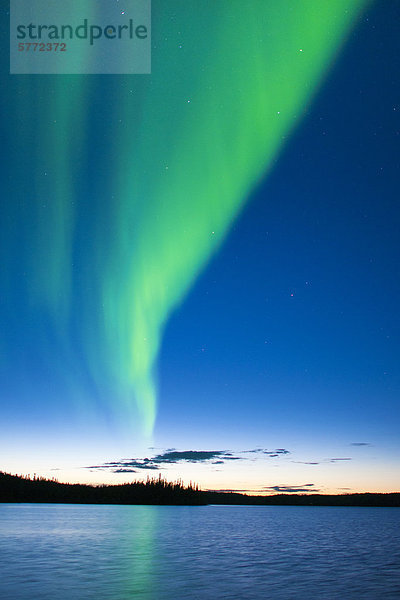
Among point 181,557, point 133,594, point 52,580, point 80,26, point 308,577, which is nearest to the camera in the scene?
point 133,594

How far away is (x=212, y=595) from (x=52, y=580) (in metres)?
10.2

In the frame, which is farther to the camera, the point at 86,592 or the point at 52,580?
the point at 52,580

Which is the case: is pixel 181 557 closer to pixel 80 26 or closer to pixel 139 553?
pixel 139 553

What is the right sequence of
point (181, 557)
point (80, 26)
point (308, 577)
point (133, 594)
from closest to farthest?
point (133, 594), point (80, 26), point (308, 577), point (181, 557)

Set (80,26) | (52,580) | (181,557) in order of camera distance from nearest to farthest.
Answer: (80,26)
(52,580)
(181,557)

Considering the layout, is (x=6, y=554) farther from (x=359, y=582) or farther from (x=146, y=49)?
(x=146, y=49)

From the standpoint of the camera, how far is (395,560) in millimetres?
46781

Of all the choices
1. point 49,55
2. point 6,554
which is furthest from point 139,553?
point 49,55

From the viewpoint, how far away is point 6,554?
46.1m

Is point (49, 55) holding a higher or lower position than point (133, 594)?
higher

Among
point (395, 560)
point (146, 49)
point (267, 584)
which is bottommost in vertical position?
point (395, 560)

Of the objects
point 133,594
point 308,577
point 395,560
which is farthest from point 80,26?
point 395,560

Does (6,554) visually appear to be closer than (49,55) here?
No

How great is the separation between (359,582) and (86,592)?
50.7ft
